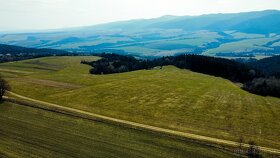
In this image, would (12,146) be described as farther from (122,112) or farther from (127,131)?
(122,112)

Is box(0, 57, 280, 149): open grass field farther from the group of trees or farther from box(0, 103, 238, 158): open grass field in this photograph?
the group of trees

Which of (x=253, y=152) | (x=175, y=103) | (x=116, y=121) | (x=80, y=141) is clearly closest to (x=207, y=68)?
(x=175, y=103)

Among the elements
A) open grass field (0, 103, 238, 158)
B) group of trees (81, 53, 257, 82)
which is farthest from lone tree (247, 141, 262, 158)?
group of trees (81, 53, 257, 82)

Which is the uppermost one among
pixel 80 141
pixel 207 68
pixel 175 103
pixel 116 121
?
pixel 207 68

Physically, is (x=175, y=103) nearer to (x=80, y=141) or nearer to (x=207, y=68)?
(x=80, y=141)

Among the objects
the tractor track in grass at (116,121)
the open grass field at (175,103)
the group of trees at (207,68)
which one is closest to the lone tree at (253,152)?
the tractor track in grass at (116,121)
